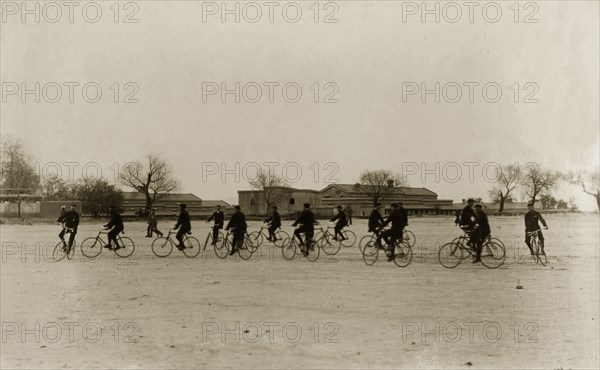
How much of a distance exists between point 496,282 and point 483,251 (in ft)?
2.71

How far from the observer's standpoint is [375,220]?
12.0 meters

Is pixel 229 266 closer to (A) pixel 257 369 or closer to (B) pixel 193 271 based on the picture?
(B) pixel 193 271

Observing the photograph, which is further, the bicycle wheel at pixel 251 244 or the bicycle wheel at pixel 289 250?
the bicycle wheel at pixel 289 250

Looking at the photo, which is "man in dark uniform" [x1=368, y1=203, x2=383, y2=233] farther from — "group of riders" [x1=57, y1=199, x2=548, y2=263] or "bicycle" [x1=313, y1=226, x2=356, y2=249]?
"bicycle" [x1=313, y1=226, x2=356, y2=249]

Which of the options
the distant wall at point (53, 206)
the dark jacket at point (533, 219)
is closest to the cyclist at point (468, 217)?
the dark jacket at point (533, 219)

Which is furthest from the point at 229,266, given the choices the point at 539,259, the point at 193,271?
the point at 539,259

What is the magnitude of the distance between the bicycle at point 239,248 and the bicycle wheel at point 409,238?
12.4ft

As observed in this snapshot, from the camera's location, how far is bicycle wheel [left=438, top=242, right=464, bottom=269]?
463 inches

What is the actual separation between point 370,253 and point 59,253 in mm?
8366

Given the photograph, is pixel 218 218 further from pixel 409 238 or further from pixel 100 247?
pixel 409 238

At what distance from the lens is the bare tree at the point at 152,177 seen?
8.86 metres

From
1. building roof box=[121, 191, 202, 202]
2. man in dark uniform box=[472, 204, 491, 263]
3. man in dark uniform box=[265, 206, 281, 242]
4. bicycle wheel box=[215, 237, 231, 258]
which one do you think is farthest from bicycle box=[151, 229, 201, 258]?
man in dark uniform box=[472, 204, 491, 263]

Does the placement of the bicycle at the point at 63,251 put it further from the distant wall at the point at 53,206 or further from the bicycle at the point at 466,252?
the bicycle at the point at 466,252

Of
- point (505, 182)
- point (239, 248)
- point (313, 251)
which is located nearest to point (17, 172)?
point (239, 248)
